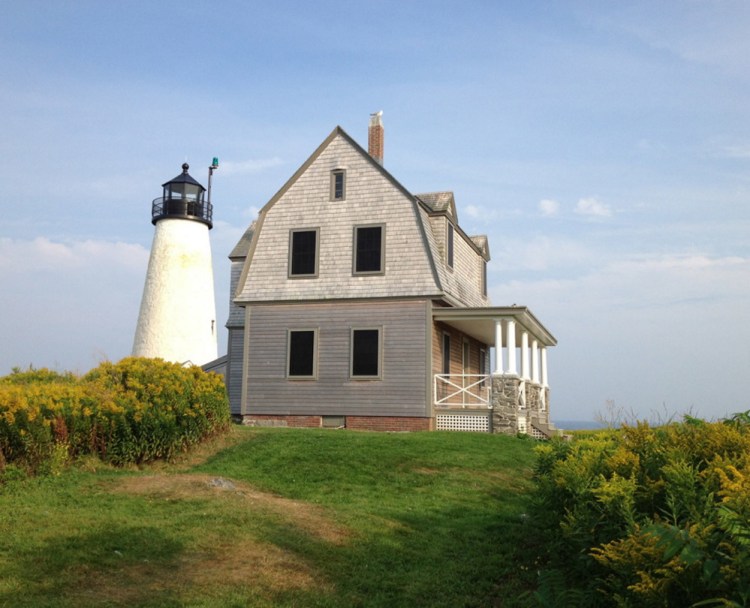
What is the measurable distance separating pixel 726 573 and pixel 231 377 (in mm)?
23521

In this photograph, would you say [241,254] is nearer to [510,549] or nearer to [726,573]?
[510,549]

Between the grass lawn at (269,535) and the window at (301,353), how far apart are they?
8.19 meters

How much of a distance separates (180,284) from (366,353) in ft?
32.2

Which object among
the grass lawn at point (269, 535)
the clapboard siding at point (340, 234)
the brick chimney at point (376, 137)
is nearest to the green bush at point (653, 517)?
the grass lawn at point (269, 535)

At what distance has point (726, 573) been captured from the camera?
4492 mm

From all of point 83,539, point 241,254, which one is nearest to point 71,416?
point 83,539

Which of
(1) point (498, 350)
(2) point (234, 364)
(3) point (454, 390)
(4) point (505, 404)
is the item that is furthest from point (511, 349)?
(2) point (234, 364)

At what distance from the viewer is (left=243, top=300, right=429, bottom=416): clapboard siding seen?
21891 millimetres

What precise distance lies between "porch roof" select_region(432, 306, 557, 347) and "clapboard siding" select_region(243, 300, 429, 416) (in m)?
0.73

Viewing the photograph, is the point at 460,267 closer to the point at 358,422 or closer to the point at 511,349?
the point at 511,349

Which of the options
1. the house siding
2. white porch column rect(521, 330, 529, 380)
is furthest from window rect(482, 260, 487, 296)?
white porch column rect(521, 330, 529, 380)

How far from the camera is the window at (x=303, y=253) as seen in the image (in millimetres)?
23531

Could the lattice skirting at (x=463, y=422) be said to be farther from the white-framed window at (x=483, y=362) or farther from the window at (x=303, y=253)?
the white-framed window at (x=483, y=362)

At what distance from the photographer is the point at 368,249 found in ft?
75.4
